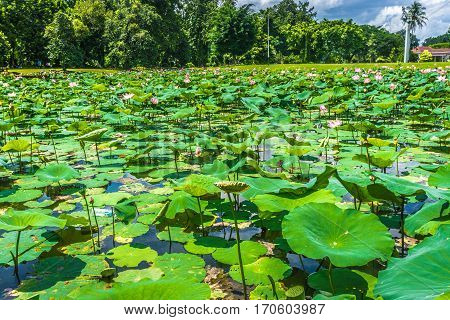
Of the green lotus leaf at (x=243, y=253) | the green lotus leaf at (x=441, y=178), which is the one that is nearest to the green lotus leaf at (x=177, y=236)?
the green lotus leaf at (x=243, y=253)

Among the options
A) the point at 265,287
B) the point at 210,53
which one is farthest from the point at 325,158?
the point at 210,53

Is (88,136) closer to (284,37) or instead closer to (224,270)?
(224,270)

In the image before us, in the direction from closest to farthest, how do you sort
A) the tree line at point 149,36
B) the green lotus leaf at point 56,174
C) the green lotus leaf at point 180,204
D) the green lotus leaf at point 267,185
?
the green lotus leaf at point 267,185, the green lotus leaf at point 180,204, the green lotus leaf at point 56,174, the tree line at point 149,36

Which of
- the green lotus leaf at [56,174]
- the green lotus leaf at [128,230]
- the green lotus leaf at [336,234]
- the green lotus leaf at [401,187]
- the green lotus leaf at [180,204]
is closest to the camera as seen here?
the green lotus leaf at [336,234]

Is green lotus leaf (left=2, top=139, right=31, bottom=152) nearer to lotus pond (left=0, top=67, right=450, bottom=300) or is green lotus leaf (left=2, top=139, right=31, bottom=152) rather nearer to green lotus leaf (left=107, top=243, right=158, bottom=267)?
lotus pond (left=0, top=67, right=450, bottom=300)

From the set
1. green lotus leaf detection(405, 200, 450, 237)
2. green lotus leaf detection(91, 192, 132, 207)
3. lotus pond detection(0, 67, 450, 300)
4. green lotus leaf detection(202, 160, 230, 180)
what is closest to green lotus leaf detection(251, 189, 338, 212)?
lotus pond detection(0, 67, 450, 300)

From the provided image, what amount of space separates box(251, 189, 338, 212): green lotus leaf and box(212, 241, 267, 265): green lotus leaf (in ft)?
0.84

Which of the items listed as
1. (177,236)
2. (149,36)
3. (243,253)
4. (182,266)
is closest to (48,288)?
(182,266)

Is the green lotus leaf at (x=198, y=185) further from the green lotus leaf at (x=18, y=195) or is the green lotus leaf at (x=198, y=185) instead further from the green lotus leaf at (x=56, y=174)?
the green lotus leaf at (x=18, y=195)

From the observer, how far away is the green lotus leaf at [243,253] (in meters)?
1.59

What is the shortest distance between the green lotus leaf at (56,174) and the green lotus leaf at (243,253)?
96 cm

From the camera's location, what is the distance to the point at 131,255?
5.68 ft

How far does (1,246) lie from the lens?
1.80 metres

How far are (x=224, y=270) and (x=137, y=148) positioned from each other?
8.12ft
